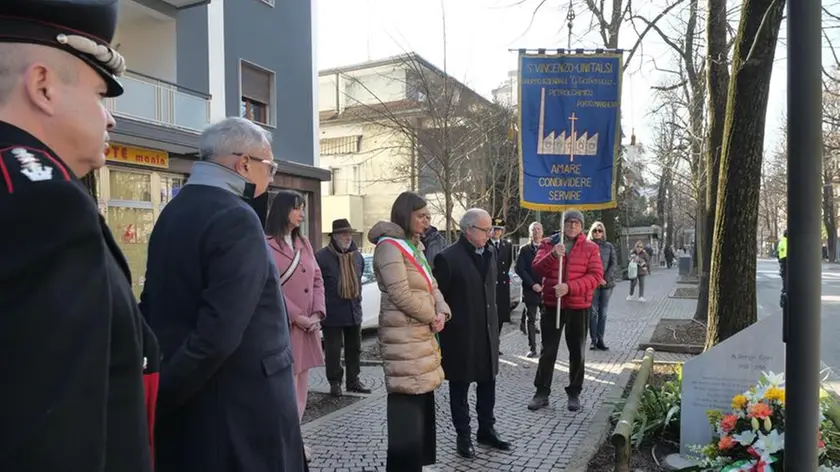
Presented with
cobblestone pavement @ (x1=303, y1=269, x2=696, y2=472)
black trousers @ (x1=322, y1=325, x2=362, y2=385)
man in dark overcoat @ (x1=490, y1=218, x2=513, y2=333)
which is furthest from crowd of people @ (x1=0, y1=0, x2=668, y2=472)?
man in dark overcoat @ (x1=490, y1=218, x2=513, y2=333)

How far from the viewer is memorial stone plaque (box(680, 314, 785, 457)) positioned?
408 cm

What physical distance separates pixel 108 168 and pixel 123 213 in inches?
38.9

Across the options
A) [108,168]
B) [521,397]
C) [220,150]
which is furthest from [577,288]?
[108,168]

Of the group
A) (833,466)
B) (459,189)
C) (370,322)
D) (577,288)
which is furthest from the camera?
Answer: (459,189)

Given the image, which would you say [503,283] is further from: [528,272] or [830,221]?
[830,221]

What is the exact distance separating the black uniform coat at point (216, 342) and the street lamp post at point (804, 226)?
6.18 ft

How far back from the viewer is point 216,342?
2111mm

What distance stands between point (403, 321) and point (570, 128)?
12.4ft

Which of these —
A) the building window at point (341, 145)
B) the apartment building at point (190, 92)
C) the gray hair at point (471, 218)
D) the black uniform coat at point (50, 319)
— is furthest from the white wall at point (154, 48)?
the building window at point (341, 145)

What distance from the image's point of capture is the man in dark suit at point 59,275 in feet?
3.20

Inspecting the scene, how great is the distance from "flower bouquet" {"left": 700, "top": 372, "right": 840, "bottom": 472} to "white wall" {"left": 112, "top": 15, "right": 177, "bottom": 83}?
43.7 ft

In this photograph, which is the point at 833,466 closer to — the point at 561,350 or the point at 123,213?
the point at 561,350

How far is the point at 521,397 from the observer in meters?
6.61

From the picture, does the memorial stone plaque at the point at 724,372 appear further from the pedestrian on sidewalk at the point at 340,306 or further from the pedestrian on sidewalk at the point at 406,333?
the pedestrian on sidewalk at the point at 340,306
